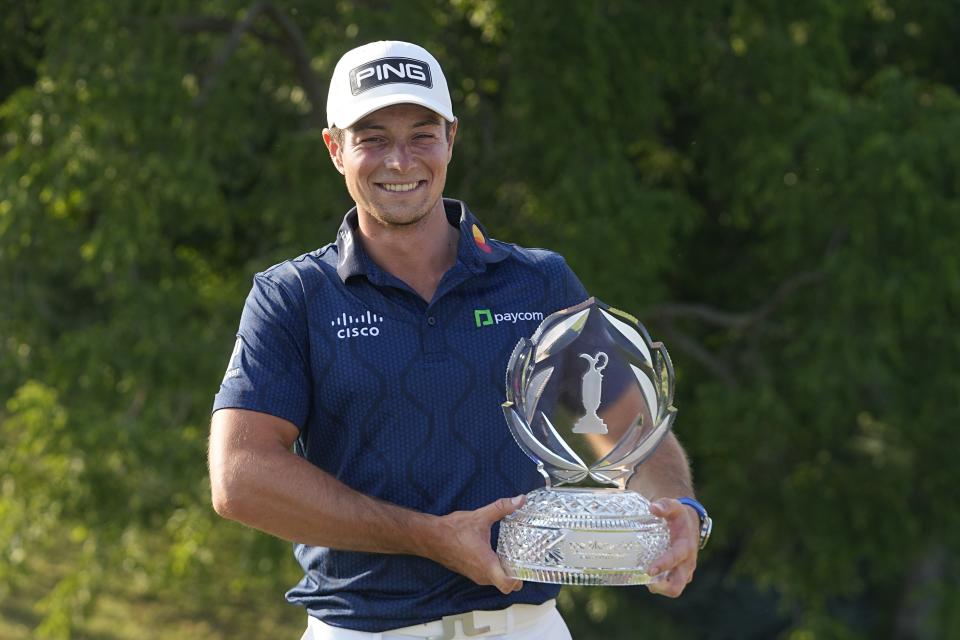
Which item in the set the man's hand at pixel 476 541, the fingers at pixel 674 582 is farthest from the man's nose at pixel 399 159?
the fingers at pixel 674 582

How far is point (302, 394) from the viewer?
8.45ft

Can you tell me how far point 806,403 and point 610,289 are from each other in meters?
1.63

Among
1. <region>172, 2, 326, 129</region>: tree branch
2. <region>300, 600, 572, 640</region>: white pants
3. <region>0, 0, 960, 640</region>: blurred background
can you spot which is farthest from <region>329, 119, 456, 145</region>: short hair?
<region>172, 2, 326, 129</region>: tree branch

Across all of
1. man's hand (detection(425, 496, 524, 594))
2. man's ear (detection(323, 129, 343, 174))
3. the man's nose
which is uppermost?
man's ear (detection(323, 129, 343, 174))

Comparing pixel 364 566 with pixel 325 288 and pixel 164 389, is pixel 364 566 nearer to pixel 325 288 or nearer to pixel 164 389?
pixel 325 288

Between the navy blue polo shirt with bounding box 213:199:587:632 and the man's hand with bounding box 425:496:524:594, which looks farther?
the navy blue polo shirt with bounding box 213:199:587:632

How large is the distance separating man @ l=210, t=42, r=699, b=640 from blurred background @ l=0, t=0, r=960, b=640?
5.49 meters

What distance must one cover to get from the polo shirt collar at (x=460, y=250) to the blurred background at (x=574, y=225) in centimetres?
538

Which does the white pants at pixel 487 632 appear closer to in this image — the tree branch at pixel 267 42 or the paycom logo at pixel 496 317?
the paycom logo at pixel 496 317

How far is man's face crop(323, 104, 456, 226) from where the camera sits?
2.63m

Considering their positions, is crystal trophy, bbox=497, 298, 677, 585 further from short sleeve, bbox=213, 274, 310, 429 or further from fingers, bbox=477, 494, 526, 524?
short sleeve, bbox=213, 274, 310, 429

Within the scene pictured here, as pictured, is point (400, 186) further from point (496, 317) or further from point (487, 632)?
point (487, 632)

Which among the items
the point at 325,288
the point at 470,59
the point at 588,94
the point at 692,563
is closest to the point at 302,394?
the point at 325,288

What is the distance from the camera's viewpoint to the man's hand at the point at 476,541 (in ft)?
7.64
